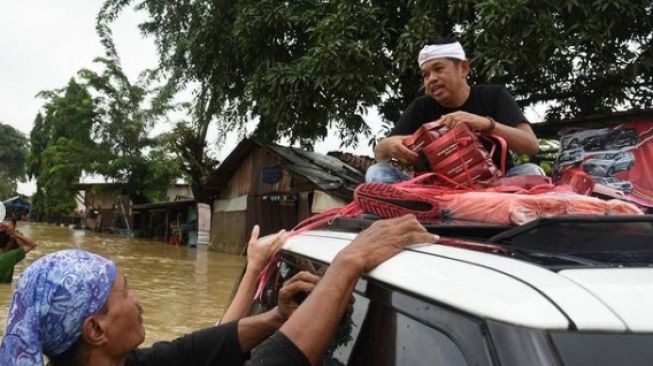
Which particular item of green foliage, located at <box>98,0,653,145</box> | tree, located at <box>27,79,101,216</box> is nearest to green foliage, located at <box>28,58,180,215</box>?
tree, located at <box>27,79,101,216</box>

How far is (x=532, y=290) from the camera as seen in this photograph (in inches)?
41.3

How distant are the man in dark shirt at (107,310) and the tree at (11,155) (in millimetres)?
72136

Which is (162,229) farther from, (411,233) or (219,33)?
(411,233)

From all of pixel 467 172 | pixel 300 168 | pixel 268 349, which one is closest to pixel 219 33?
pixel 300 168

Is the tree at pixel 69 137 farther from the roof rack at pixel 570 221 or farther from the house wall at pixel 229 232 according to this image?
the roof rack at pixel 570 221

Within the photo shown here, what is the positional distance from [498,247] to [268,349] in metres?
0.63

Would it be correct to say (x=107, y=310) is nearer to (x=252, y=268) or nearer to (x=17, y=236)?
(x=252, y=268)

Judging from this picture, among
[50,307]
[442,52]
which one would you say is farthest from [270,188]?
[50,307]

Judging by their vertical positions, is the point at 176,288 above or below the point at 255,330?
below

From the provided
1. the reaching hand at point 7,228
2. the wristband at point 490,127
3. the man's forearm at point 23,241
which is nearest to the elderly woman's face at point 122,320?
the wristband at point 490,127

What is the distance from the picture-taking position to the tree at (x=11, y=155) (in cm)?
6712

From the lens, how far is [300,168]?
54.3 ft

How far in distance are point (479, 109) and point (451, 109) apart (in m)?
0.14

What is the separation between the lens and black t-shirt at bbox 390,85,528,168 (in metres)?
2.88
